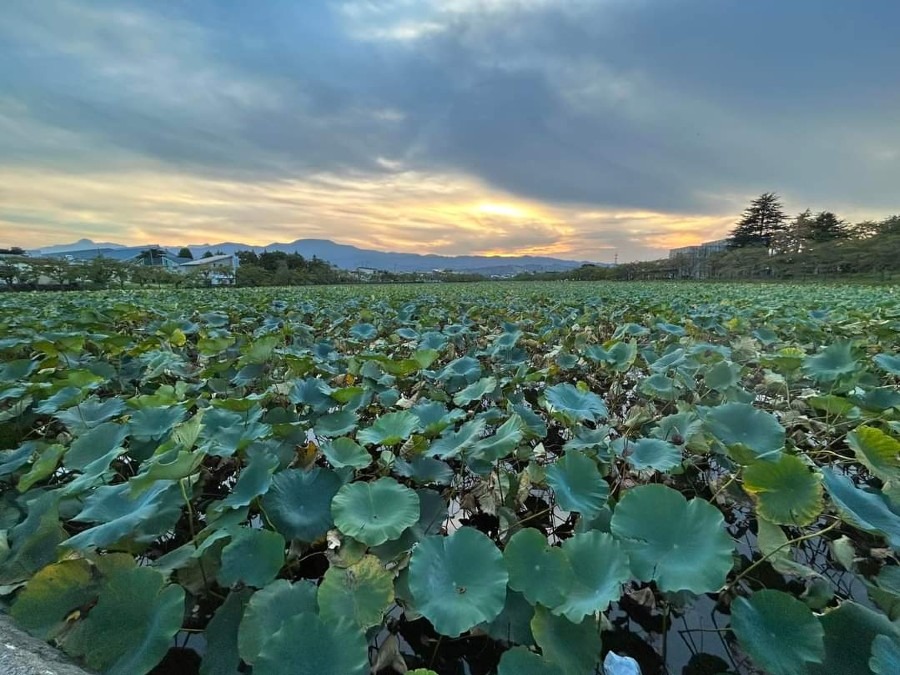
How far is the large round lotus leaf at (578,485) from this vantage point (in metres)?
1.11

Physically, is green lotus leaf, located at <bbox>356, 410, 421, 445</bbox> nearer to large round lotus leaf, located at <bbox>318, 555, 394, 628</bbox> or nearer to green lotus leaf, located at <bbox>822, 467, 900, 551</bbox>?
large round lotus leaf, located at <bbox>318, 555, 394, 628</bbox>

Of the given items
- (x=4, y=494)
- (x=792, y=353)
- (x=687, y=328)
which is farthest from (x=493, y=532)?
(x=687, y=328)

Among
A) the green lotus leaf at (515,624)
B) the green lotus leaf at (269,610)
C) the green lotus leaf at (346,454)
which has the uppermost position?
the green lotus leaf at (346,454)

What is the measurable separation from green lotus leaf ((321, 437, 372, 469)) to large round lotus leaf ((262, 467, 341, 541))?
4 cm

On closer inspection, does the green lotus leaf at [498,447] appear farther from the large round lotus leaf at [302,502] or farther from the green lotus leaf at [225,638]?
the green lotus leaf at [225,638]

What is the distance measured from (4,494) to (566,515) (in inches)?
72.8

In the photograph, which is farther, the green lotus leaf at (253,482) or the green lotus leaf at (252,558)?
the green lotus leaf at (253,482)

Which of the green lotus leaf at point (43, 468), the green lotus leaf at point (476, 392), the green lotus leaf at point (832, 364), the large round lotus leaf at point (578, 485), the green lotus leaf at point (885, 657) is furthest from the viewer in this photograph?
the green lotus leaf at point (832, 364)

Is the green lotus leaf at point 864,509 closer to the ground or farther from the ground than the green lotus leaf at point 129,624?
farther from the ground

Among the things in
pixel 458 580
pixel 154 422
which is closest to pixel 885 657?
pixel 458 580

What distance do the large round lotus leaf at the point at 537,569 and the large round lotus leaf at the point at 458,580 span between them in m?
0.03

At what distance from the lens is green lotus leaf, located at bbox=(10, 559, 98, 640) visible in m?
0.88

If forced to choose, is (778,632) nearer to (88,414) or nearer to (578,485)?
(578,485)

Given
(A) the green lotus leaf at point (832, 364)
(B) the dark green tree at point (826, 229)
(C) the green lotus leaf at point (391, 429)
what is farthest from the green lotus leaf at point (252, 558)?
(B) the dark green tree at point (826, 229)
